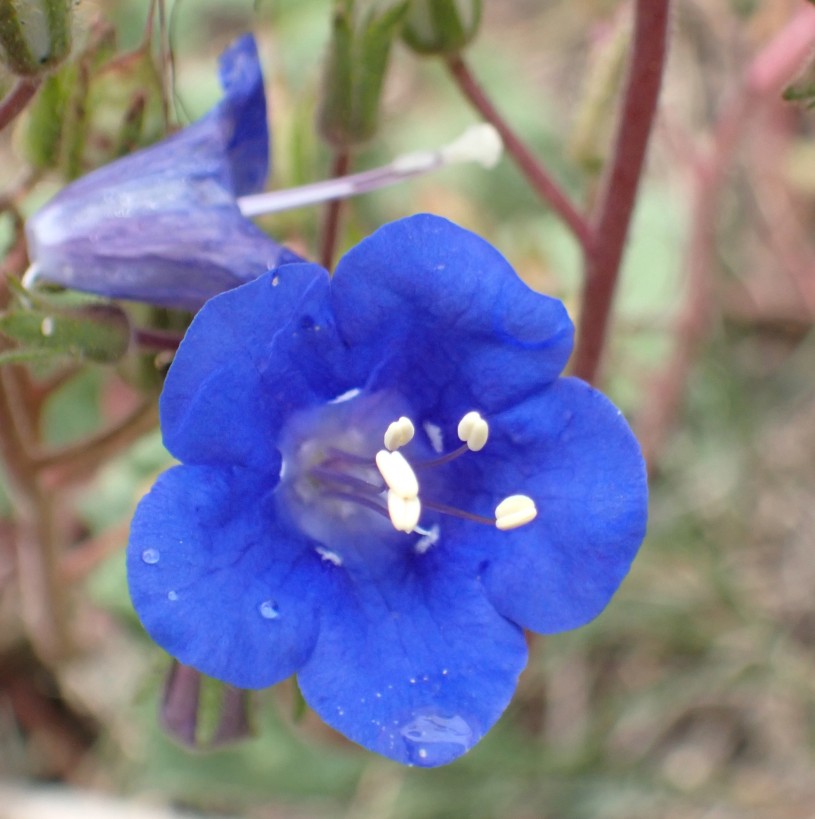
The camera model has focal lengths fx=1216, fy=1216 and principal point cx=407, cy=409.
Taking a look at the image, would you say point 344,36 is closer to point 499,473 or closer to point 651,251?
point 499,473

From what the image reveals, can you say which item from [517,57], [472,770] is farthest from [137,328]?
[517,57]

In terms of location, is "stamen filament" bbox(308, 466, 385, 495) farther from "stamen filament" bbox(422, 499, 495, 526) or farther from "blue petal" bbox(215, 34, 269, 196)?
"blue petal" bbox(215, 34, 269, 196)

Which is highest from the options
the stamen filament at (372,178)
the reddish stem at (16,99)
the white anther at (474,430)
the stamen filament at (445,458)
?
the reddish stem at (16,99)

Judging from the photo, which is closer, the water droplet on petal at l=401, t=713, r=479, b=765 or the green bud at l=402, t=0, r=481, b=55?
the water droplet on petal at l=401, t=713, r=479, b=765

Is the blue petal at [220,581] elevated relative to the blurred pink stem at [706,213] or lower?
elevated

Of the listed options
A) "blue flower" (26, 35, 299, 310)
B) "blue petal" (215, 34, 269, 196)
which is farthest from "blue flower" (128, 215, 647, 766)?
"blue petal" (215, 34, 269, 196)

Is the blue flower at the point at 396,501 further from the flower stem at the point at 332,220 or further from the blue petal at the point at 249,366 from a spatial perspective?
the flower stem at the point at 332,220

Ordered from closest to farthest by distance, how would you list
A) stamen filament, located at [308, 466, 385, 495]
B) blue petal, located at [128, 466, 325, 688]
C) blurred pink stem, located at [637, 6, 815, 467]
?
1. blue petal, located at [128, 466, 325, 688]
2. stamen filament, located at [308, 466, 385, 495]
3. blurred pink stem, located at [637, 6, 815, 467]

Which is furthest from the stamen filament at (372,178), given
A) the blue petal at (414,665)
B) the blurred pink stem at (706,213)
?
the blurred pink stem at (706,213)
